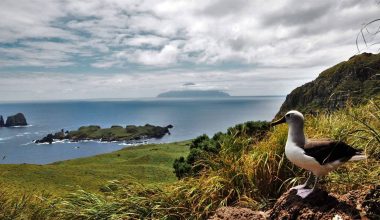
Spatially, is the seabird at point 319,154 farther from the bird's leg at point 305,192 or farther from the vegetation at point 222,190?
the vegetation at point 222,190

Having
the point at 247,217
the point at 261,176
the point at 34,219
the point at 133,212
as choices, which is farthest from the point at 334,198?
the point at 34,219

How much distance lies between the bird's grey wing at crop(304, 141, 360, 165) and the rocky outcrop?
627 mm

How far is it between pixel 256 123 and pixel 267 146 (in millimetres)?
14244

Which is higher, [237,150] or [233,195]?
[237,150]

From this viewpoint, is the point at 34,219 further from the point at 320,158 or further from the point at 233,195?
the point at 320,158

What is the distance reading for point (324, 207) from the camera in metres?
6.61

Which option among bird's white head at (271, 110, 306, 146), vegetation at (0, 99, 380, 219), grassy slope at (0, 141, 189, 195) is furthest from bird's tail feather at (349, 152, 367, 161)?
grassy slope at (0, 141, 189, 195)

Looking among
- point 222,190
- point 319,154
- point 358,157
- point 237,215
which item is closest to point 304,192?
point 319,154

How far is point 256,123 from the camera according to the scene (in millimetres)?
24531

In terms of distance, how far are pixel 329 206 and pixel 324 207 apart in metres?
0.09

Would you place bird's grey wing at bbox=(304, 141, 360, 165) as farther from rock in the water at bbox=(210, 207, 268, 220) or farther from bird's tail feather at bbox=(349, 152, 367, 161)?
rock in the water at bbox=(210, 207, 268, 220)

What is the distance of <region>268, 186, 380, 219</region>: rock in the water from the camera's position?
6.25m

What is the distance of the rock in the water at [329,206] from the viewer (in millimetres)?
6250

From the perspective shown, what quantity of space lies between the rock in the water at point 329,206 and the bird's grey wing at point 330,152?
64 cm
